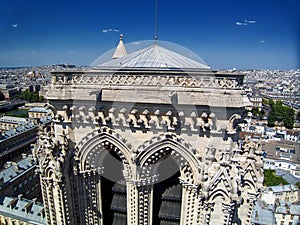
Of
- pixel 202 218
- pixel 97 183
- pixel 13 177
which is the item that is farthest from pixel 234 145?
pixel 13 177

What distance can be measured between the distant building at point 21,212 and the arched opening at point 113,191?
11.5 meters

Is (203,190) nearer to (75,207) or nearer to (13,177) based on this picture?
(75,207)

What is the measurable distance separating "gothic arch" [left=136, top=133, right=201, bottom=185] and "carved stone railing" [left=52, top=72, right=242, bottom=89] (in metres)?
1.37

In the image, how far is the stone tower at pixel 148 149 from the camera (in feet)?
17.4

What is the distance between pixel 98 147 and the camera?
6.52 metres

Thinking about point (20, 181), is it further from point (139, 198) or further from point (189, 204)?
point (189, 204)

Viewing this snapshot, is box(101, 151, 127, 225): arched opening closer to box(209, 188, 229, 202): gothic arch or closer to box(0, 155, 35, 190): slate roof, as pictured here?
box(209, 188, 229, 202): gothic arch

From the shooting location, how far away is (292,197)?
85.3 ft

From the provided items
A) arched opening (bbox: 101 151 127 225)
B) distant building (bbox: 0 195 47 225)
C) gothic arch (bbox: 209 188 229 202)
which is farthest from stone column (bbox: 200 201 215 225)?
distant building (bbox: 0 195 47 225)

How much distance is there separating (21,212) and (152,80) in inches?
678

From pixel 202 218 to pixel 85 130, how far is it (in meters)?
3.88

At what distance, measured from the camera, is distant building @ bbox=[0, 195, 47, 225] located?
16484 mm

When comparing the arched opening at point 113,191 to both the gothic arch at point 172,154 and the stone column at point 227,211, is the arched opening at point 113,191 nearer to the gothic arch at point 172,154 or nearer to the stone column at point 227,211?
the gothic arch at point 172,154

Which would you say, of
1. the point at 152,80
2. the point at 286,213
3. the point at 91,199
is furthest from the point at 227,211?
the point at 286,213
